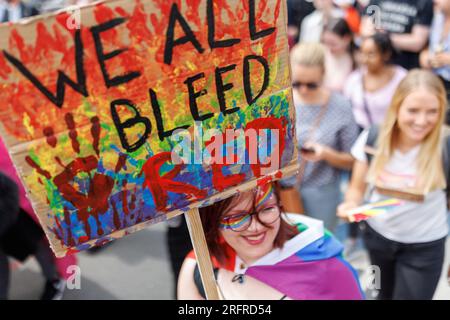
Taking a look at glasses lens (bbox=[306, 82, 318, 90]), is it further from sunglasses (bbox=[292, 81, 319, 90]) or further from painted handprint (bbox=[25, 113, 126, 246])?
painted handprint (bbox=[25, 113, 126, 246])

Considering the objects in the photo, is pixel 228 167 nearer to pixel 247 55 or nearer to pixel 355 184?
pixel 247 55

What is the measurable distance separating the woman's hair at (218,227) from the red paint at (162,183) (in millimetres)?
308

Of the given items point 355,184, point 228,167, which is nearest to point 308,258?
point 228,167

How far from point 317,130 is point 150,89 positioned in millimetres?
1658

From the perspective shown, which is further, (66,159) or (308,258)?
(308,258)

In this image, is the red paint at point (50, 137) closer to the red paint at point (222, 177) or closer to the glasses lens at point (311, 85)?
the red paint at point (222, 177)

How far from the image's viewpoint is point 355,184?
94.7 inches

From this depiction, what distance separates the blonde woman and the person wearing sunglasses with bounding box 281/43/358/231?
13.7 inches

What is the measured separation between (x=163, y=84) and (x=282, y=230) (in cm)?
79

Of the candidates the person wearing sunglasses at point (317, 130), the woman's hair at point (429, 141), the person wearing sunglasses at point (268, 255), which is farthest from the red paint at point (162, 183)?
the person wearing sunglasses at point (317, 130)

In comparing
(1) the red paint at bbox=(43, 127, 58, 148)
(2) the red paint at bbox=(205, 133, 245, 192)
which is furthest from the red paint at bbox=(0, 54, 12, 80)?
(2) the red paint at bbox=(205, 133, 245, 192)

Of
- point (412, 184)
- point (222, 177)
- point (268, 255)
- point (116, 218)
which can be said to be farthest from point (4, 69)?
point (412, 184)

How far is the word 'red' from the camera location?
107cm

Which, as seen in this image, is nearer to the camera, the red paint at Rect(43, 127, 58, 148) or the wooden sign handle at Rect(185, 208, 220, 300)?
the red paint at Rect(43, 127, 58, 148)
